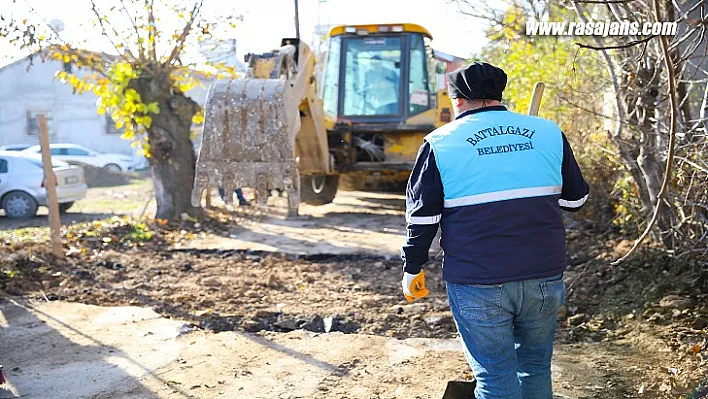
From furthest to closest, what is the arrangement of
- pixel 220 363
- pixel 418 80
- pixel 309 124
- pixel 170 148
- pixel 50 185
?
1. pixel 418 80
2. pixel 170 148
3. pixel 309 124
4. pixel 50 185
5. pixel 220 363

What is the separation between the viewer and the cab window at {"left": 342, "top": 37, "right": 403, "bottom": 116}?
36.9ft

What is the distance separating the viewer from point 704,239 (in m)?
5.05

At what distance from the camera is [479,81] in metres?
3.03

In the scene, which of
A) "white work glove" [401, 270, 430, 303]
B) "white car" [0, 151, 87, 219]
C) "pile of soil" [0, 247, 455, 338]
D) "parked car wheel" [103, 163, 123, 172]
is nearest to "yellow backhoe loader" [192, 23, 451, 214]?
"pile of soil" [0, 247, 455, 338]

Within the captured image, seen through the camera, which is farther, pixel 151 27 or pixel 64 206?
pixel 64 206

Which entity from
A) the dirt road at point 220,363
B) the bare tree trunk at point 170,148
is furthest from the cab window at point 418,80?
the dirt road at point 220,363

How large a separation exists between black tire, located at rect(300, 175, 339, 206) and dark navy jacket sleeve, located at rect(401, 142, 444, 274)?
8390 millimetres

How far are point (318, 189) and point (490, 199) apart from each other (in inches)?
349

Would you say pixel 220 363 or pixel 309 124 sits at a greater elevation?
pixel 309 124

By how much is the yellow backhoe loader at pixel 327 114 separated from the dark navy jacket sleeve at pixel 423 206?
13.5 ft

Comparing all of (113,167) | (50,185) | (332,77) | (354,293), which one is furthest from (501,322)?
(113,167)

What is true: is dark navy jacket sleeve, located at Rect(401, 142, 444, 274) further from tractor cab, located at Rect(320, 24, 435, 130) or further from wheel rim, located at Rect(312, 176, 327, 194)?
wheel rim, located at Rect(312, 176, 327, 194)

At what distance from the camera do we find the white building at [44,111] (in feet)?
114

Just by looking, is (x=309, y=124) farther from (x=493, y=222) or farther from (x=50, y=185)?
(x=493, y=222)
